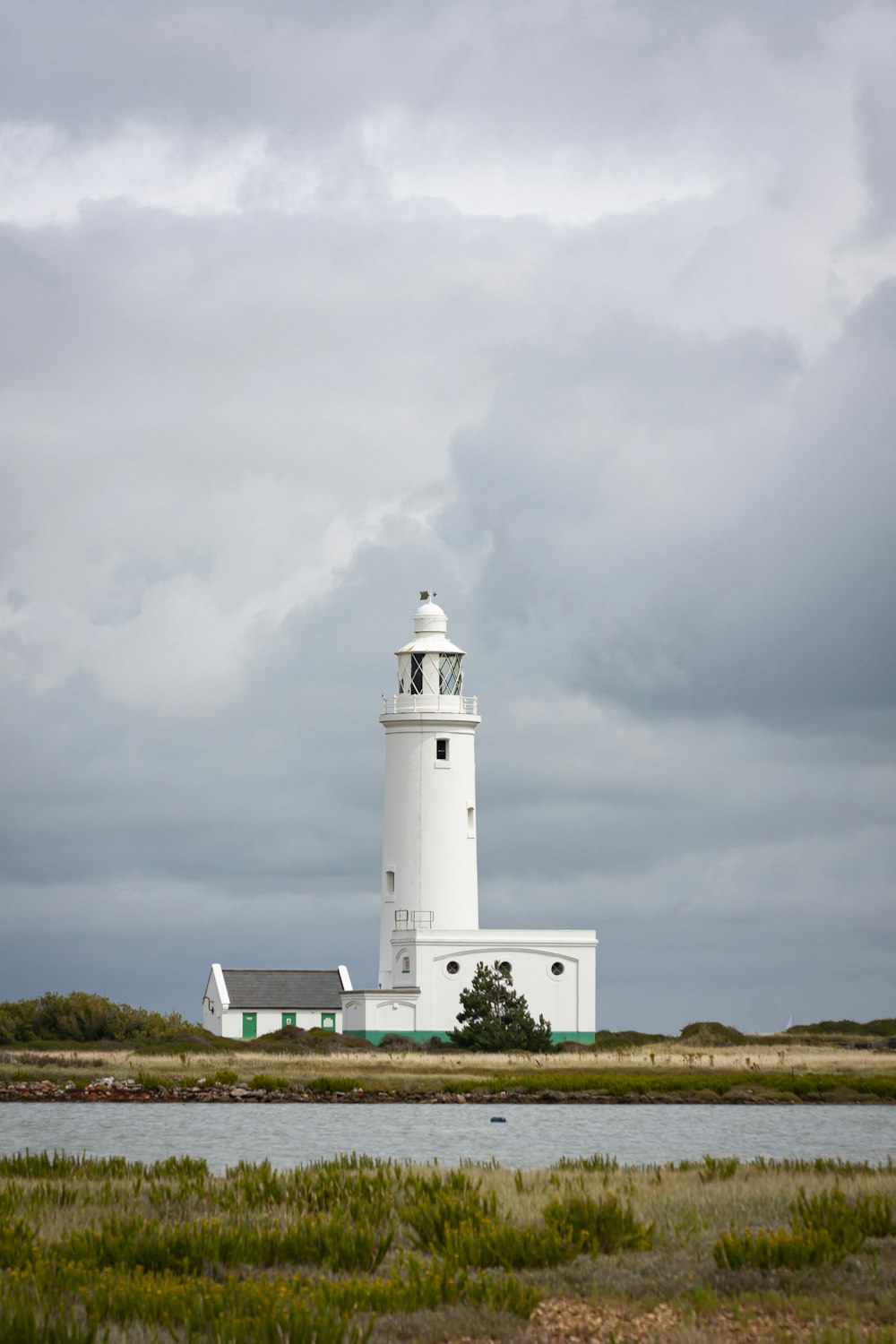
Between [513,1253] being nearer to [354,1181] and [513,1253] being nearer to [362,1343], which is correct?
[362,1343]

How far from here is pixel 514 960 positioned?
5544 cm

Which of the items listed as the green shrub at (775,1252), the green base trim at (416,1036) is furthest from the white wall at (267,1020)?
the green shrub at (775,1252)

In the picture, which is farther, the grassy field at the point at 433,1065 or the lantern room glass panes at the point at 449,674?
the lantern room glass panes at the point at 449,674

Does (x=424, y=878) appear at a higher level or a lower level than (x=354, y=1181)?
higher

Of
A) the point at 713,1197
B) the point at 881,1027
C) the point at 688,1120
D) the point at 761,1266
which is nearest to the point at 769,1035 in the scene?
the point at 881,1027

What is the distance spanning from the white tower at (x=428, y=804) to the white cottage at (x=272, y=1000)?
3.25 metres

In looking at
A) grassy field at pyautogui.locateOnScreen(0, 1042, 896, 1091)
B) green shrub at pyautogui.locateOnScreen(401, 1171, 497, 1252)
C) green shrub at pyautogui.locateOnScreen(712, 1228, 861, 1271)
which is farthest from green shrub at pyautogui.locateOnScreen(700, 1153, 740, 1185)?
grassy field at pyautogui.locateOnScreen(0, 1042, 896, 1091)

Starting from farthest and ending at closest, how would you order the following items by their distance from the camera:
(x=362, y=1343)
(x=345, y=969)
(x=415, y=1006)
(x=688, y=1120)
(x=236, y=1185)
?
(x=345, y=969) < (x=415, y=1006) < (x=688, y=1120) < (x=236, y=1185) < (x=362, y=1343)

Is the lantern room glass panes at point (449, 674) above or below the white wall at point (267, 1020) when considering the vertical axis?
above

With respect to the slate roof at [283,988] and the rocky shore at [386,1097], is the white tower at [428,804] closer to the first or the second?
the slate roof at [283,988]

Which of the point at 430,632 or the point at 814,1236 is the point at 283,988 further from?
the point at 814,1236

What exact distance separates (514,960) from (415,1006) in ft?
11.2

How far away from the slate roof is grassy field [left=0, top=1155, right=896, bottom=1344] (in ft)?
141

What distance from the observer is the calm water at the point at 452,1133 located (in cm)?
2369
